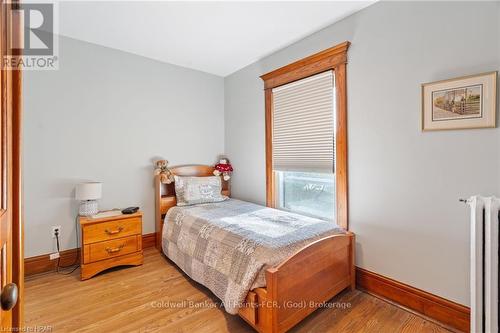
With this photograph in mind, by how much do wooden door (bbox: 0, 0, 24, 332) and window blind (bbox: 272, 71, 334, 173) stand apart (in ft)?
7.52

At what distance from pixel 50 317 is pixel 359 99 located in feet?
10.1

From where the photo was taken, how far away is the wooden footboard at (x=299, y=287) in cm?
153

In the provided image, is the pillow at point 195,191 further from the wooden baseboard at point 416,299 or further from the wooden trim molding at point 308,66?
the wooden baseboard at point 416,299

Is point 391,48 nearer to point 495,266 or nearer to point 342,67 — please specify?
point 342,67

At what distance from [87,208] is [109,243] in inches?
17.3

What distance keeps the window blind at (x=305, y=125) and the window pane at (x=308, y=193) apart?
141 mm

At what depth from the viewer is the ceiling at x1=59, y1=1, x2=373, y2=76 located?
2.13 meters

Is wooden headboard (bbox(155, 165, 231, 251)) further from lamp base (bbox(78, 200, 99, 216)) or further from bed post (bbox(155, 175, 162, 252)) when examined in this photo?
lamp base (bbox(78, 200, 99, 216))

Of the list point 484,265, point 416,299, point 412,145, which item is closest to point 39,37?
point 412,145

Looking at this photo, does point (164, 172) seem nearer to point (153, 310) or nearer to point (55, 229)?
point (55, 229)

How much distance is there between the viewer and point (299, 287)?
170cm

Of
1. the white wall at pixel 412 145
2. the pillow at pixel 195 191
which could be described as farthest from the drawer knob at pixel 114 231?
the white wall at pixel 412 145

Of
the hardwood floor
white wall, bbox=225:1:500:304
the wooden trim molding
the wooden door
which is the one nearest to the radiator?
Answer: white wall, bbox=225:1:500:304

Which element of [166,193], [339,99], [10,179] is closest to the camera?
[10,179]
